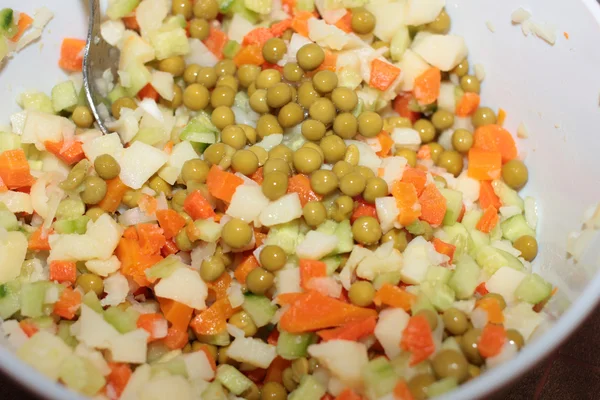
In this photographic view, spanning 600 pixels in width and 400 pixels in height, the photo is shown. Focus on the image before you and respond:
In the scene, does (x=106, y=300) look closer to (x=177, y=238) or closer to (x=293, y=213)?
(x=177, y=238)

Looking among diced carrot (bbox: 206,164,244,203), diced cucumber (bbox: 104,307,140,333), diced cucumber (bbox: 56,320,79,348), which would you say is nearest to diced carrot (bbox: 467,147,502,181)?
diced carrot (bbox: 206,164,244,203)

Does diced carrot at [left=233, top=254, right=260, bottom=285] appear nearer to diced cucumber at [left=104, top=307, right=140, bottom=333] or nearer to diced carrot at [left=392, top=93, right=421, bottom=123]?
A: diced cucumber at [left=104, top=307, right=140, bottom=333]

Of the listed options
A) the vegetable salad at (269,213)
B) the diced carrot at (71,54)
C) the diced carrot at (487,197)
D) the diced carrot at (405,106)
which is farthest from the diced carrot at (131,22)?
the diced carrot at (487,197)

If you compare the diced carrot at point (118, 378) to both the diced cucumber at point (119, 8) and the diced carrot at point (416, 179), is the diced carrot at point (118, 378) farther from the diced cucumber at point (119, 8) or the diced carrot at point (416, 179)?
the diced cucumber at point (119, 8)

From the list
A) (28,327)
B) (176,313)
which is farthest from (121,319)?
(28,327)

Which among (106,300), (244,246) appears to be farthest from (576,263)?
(106,300)

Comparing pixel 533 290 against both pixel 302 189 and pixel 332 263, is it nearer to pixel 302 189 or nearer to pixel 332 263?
pixel 332 263
